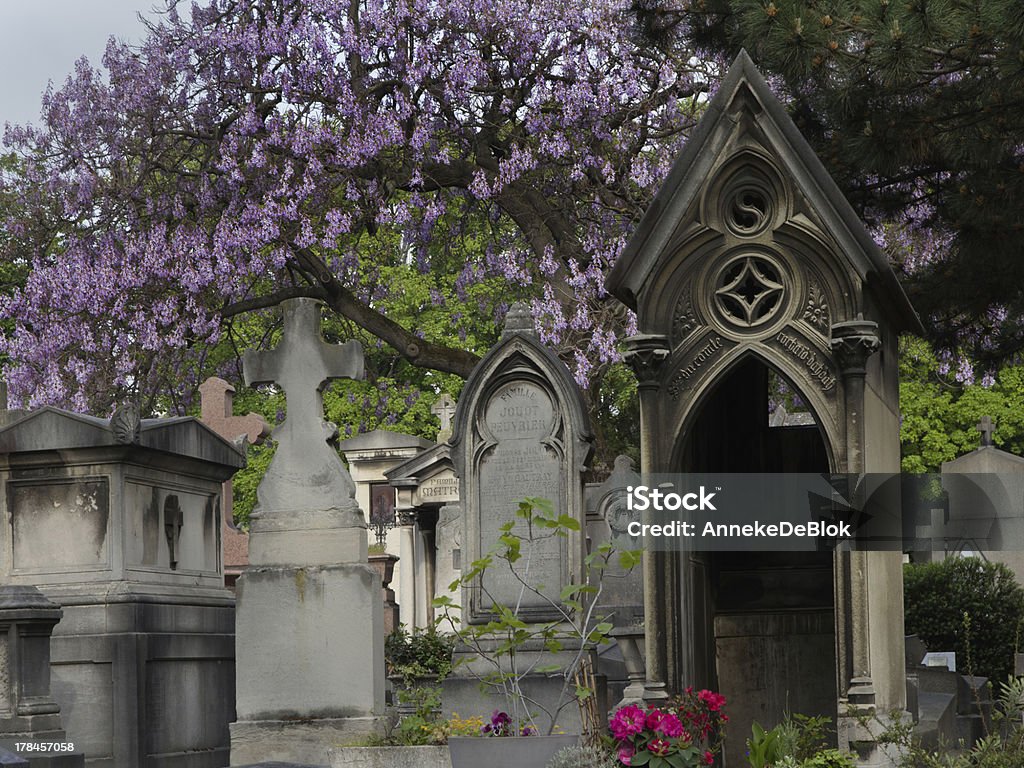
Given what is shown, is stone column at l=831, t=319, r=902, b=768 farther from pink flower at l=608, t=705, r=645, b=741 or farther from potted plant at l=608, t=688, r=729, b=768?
pink flower at l=608, t=705, r=645, b=741

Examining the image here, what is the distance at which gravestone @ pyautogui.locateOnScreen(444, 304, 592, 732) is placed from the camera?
13.1 m

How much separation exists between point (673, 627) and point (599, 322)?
1070cm

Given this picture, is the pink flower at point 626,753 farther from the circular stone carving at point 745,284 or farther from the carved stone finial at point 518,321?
the carved stone finial at point 518,321

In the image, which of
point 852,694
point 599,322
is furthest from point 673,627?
point 599,322

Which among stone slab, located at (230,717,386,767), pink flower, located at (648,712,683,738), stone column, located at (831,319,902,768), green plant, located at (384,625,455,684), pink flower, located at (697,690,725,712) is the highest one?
stone column, located at (831,319,902,768)

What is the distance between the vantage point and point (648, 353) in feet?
29.6

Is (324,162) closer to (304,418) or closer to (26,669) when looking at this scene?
(304,418)

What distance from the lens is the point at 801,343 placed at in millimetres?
8859

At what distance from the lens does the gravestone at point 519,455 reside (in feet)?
42.9

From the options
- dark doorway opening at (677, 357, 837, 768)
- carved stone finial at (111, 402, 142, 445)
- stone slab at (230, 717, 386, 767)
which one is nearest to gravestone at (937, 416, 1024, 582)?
dark doorway opening at (677, 357, 837, 768)

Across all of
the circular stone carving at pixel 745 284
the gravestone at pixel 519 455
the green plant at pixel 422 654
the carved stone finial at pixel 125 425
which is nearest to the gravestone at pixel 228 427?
the green plant at pixel 422 654

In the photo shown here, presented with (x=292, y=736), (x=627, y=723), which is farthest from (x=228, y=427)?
(x=627, y=723)

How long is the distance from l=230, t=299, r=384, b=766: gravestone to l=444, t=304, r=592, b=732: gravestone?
1148 mm

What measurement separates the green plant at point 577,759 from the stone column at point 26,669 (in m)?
4.61
